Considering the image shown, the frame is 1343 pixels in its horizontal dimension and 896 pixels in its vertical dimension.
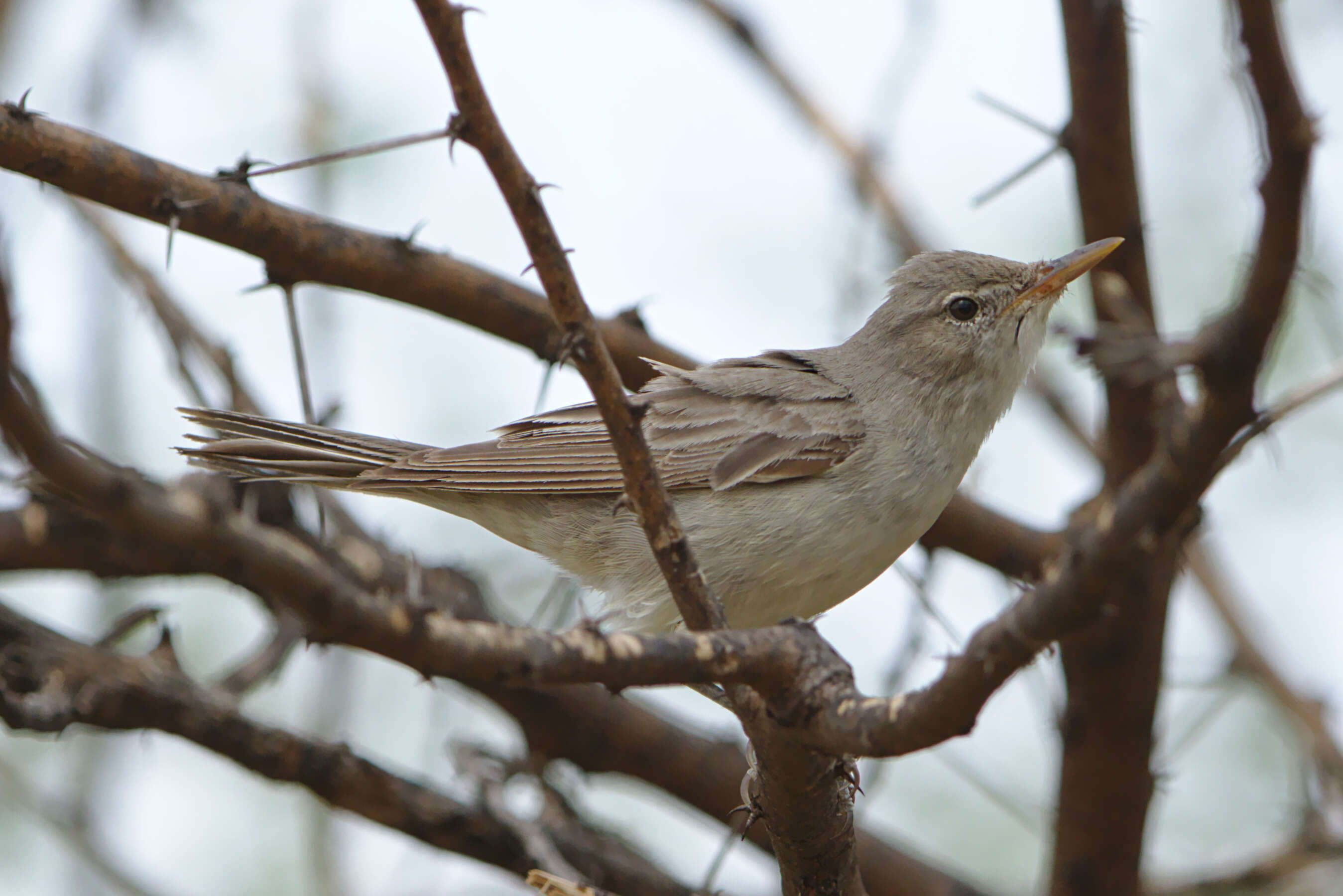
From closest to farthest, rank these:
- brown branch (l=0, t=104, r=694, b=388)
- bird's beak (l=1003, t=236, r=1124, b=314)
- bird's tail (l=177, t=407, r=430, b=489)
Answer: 1. brown branch (l=0, t=104, r=694, b=388)
2. bird's tail (l=177, t=407, r=430, b=489)
3. bird's beak (l=1003, t=236, r=1124, b=314)

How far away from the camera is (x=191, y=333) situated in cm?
525

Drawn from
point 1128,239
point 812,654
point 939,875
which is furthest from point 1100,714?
point 812,654

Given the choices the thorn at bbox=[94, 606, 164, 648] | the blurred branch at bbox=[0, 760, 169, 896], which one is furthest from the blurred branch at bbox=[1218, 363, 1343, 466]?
the blurred branch at bbox=[0, 760, 169, 896]

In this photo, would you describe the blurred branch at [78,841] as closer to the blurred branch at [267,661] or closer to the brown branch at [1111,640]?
the blurred branch at [267,661]

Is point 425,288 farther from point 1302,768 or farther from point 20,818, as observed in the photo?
point 20,818

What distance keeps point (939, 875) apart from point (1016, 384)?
2.08 m

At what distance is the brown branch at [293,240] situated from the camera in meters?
3.49

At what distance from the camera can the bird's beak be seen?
177 inches

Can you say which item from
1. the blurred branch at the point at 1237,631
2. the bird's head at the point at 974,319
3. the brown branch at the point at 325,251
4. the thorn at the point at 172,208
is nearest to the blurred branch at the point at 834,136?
the blurred branch at the point at 1237,631

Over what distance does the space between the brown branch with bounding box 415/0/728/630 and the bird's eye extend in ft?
8.65

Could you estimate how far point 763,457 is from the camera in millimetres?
4352

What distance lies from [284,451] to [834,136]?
4621 mm

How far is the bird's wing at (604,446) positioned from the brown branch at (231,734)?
80 cm

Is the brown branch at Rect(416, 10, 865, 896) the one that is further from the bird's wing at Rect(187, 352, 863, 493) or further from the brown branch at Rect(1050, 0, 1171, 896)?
the brown branch at Rect(1050, 0, 1171, 896)
